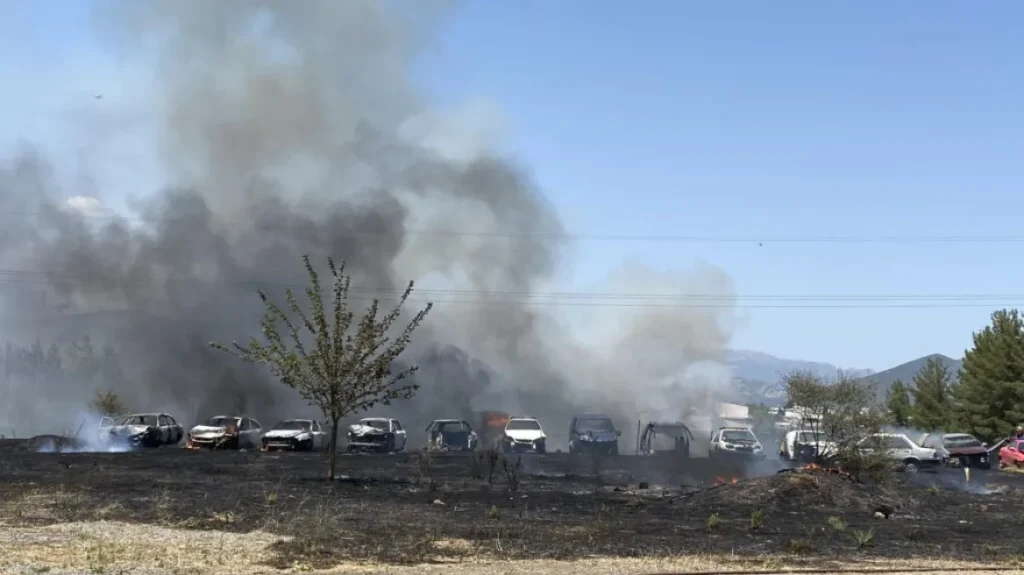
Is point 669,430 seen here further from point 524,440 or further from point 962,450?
point 962,450

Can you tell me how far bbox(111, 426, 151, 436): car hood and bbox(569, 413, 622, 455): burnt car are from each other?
1663 centimetres

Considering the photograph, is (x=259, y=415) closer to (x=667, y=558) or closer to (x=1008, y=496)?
(x=1008, y=496)

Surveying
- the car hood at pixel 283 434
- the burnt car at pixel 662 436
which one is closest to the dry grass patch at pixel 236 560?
the car hood at pixel 283 434

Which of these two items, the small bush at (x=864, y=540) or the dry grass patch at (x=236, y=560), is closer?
the dry grass patch at (x=236, y=560)

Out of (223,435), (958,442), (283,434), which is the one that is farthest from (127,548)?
(958,442)

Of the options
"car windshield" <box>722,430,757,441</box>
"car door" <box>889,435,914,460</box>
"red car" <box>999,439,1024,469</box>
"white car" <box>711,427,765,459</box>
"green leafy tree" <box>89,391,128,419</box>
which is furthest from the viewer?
"green leafy tree" <box>89,391,128,419</box>

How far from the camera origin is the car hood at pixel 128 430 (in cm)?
3725

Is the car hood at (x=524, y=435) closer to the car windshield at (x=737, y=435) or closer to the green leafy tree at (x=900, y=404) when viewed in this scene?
the car windshield at (x=737, y=435)

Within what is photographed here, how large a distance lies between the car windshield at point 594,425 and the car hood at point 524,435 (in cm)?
182

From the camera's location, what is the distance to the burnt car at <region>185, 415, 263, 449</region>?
37.4 meters

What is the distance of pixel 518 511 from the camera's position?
16.9 meters

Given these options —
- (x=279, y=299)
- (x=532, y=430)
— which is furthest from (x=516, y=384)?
(x=532, y=430)

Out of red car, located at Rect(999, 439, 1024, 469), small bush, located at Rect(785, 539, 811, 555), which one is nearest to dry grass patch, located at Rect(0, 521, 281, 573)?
small bush, located at Rect(785, 539, 811, 555)

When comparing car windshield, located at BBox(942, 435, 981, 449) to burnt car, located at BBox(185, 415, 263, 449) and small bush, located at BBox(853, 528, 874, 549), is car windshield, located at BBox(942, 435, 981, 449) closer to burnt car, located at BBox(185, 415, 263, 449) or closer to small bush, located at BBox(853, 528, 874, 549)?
burnt car, located at BBox(185, 415, 263, 449)
